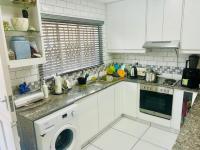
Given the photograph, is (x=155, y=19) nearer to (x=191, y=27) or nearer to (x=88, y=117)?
(x=191, y=27)

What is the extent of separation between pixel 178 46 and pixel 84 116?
1768 millimetres

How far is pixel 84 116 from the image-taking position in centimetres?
217

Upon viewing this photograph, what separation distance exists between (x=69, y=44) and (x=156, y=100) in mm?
1748

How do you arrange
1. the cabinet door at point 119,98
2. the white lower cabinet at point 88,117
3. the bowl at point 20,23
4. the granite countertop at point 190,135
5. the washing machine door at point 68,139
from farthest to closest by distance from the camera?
the cabinet door at point 119,98 → the white lower cabinet at point 88,117 → the washing machine door at point 68,139 → the bowl at point 20,23 → the granite countertop at point 190,135

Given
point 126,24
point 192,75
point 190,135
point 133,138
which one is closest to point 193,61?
point 192,75

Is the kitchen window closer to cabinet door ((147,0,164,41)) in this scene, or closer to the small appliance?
the small appliance

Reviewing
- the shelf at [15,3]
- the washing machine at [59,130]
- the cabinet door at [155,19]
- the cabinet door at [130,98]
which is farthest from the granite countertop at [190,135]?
the shelf at [15,3]

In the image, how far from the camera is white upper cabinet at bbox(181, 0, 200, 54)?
2.20 metres

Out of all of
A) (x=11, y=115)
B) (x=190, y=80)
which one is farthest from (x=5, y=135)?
(x=190, y=80)

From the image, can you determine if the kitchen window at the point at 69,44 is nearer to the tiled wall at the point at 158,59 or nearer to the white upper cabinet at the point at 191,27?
the tiled wall at the point at 158,59

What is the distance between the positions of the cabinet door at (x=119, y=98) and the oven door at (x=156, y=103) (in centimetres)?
39

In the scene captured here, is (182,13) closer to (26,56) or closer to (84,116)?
(84,116)

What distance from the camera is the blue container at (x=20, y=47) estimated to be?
5.61 ft

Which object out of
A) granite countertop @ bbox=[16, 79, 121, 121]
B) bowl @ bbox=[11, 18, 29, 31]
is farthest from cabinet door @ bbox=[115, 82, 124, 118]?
bowl @ bbox=[11, 18, 29, 31]
